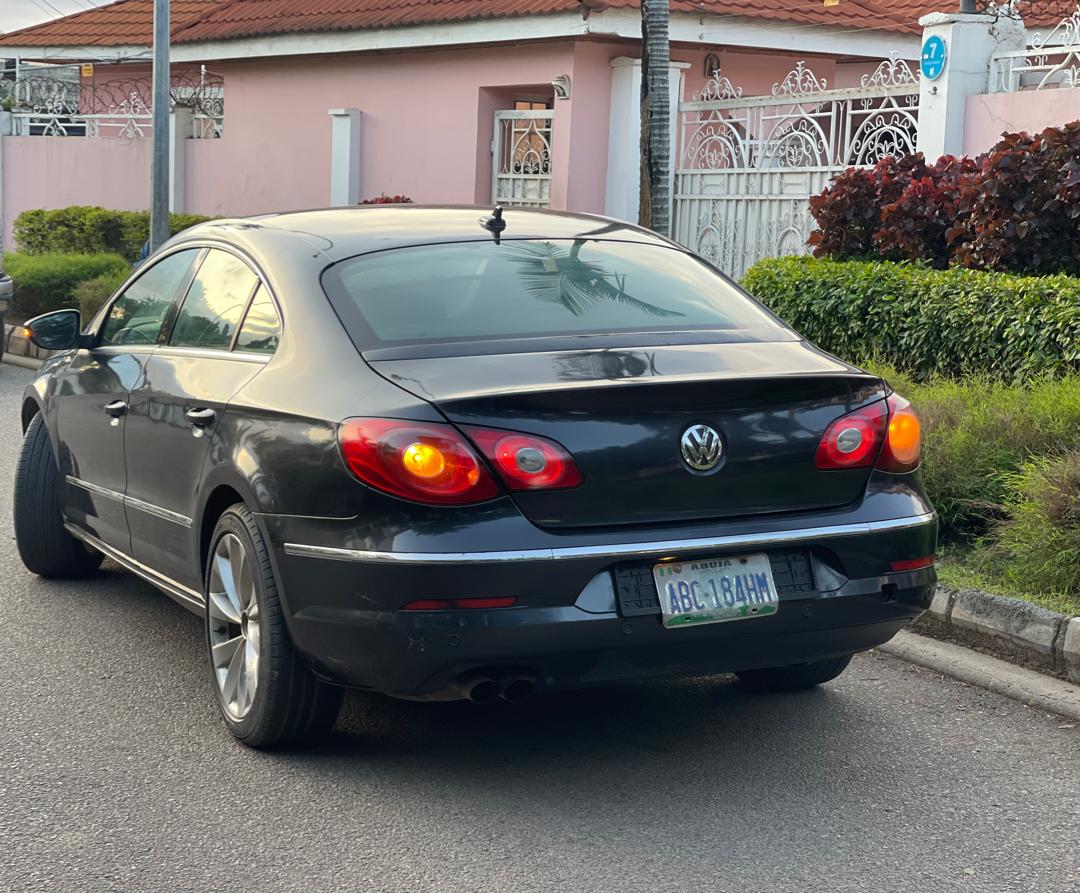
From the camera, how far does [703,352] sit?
455 cm

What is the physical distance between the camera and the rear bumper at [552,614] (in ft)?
13.1

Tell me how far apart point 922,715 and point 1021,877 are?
1.31 meters

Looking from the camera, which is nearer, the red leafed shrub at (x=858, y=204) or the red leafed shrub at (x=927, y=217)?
the red leafed shrub at (x=927, y=217)

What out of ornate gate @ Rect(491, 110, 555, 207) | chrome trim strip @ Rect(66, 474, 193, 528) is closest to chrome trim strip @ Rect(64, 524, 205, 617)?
chrome trim strip @ Rect(66, 474, 193, 528)

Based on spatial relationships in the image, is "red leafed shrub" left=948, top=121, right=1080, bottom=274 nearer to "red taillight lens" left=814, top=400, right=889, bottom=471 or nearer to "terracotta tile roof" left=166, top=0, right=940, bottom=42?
"red taillight lens" left=814, top=400, right=889, bottom=471

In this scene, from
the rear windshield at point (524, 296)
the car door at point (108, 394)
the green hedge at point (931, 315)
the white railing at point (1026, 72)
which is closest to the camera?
the rear windshield at point (524, 296)

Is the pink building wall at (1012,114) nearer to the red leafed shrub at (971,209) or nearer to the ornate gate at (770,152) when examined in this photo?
the ornate gate at (770,152)

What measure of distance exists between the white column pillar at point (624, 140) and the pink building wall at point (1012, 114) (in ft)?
15.1

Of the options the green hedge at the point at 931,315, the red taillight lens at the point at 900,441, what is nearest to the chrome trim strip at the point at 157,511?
the red taillight lens at the point at 900,441

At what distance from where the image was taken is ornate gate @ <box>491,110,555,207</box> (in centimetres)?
1730

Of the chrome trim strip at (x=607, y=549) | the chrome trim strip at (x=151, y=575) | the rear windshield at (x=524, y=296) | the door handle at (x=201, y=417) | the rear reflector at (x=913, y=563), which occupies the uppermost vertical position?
the rear windshield at (x=524, y=296)

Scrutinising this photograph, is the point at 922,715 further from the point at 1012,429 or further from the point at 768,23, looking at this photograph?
the point at 768,23

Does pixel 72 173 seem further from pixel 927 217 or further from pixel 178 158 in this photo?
pixel 927 217

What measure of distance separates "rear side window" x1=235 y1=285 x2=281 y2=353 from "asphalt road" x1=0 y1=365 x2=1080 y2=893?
1184 mm
